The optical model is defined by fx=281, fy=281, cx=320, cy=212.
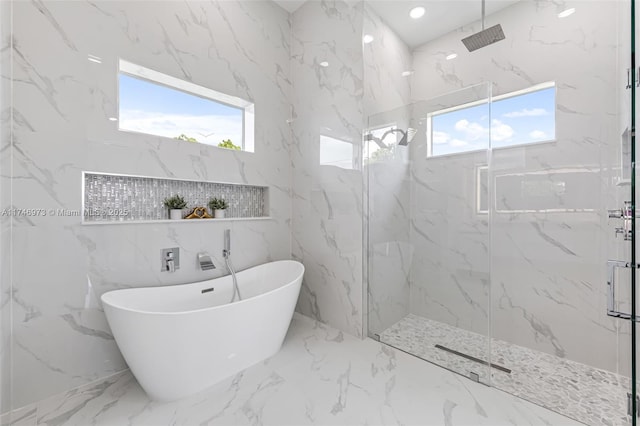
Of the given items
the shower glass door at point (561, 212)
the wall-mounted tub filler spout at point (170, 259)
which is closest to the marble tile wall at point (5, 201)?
the wall-mounted tub filler spout at point (170, 259)

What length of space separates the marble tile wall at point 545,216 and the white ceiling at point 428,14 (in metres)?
0.18

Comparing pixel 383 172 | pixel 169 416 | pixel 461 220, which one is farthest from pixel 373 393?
pixel 383 172

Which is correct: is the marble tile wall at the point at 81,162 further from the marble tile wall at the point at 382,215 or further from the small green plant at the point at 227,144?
the marble tile wall at the point at 382,215

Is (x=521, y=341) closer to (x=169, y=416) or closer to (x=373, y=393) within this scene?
(x=373, y=393)

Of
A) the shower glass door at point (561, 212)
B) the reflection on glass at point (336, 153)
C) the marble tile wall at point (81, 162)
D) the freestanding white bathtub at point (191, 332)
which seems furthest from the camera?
the reflection on glass at point (336, 153)

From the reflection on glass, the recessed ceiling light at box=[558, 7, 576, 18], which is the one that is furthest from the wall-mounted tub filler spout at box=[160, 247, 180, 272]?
the recessed ceiling light at box=[558, 7, 576, 18]

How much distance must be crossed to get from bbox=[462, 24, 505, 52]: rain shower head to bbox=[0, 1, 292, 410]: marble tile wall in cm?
210

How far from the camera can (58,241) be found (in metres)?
1.73

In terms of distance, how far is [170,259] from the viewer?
2.19 meters

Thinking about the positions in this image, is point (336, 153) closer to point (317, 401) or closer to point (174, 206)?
point (174, 206)

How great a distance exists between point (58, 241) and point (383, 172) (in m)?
2.43

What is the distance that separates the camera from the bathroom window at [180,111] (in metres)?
2.17

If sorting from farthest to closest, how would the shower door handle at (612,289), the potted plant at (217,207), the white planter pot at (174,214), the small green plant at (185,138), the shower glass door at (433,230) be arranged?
1. the potted plant at (217,207)
2. the small green plant at (185,138)
3. the white planter pot at (174,214)
4. the shower glass door at (433,230)
5. the shower door handle at (612,289)

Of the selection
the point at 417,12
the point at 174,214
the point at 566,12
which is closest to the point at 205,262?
the point at 174,214
